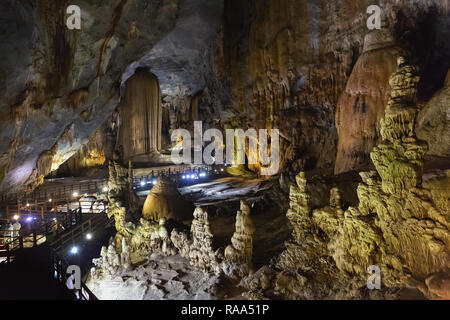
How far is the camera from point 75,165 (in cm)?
2470

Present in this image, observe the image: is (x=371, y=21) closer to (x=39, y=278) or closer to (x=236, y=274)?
(x=236, y=274)

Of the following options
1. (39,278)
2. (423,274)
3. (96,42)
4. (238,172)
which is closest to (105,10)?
(96,42)

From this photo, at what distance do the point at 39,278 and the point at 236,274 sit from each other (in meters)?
4.50

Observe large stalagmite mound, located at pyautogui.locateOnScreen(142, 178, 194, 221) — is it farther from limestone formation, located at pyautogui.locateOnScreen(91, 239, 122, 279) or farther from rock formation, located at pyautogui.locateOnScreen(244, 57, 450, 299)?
rock formation, located at pyautogui.locateOnScreen(244, 57, 450, 299)

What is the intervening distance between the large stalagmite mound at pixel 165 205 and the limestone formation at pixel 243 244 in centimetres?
446

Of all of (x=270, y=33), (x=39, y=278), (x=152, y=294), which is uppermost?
(x=270, y=33)

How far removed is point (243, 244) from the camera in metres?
7.48

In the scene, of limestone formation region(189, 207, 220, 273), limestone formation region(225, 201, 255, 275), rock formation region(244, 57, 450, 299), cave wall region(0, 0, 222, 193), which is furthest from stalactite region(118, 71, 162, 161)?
rock formation region(244, 57, 450, 299)

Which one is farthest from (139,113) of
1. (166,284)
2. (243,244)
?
(243,244)

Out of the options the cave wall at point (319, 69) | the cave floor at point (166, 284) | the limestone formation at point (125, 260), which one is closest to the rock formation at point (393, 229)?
the cave floor at point (166, 284)

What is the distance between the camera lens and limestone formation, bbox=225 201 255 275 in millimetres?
7398

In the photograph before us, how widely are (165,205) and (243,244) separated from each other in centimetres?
494

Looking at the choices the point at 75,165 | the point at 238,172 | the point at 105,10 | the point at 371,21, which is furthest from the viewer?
the point at 75,165

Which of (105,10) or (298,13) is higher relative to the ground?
(298,13)
